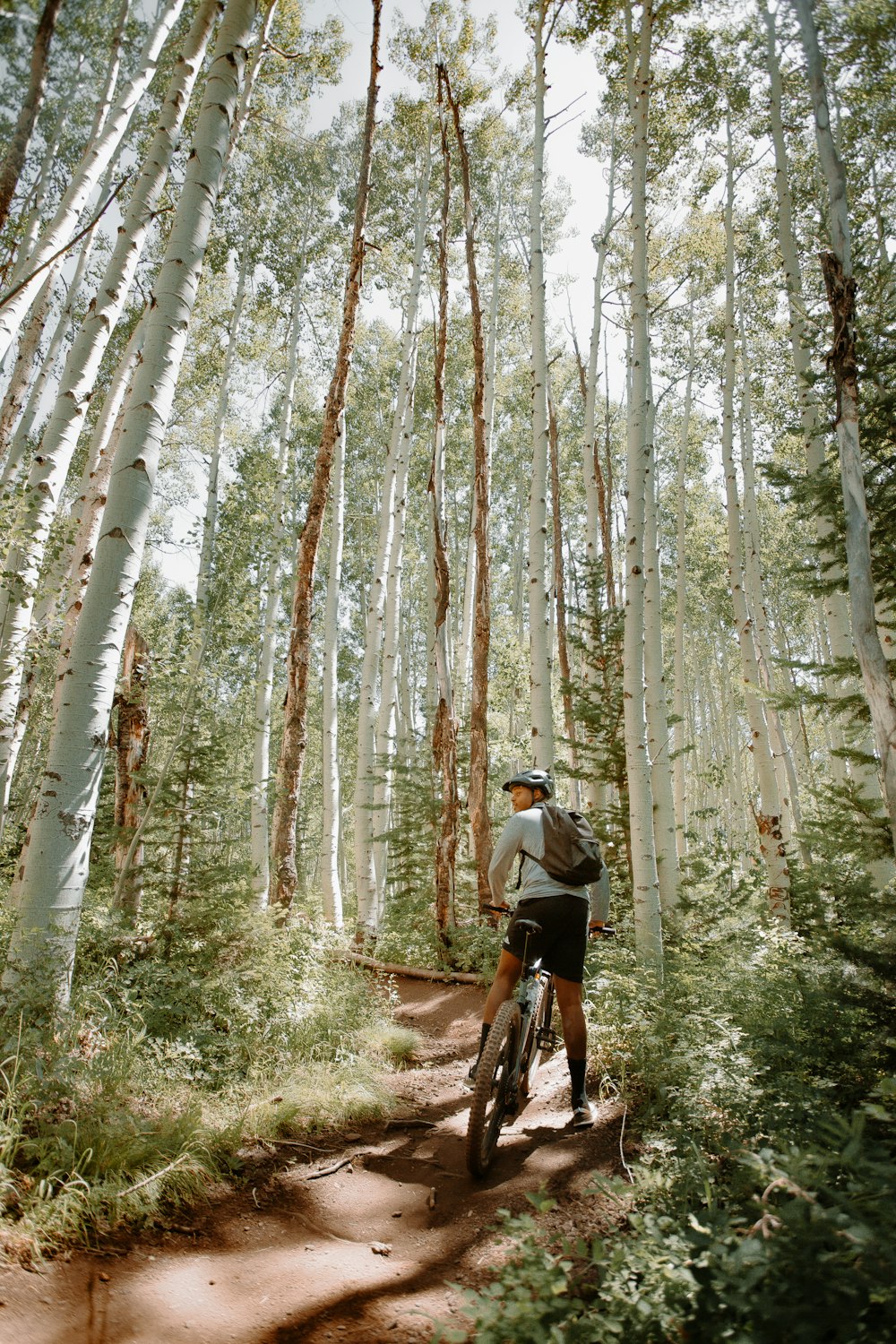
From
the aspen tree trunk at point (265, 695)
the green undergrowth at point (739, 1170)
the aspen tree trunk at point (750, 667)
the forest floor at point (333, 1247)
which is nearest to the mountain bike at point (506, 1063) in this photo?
the forest floor at point (333, 1247)

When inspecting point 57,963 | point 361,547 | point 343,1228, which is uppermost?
point 361,547

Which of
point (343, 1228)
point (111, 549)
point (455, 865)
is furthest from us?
point (455, 865)

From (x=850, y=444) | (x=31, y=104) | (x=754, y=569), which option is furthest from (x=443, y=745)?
(x=754, y=569)

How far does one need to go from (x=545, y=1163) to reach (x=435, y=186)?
15804mm

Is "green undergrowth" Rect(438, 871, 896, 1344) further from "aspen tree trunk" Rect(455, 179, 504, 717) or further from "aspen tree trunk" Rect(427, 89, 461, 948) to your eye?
"aspen tree trunk" Rect(455, 179, 504, 717)

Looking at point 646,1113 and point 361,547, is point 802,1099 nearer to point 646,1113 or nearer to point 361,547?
point 646,1113

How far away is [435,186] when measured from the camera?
529 inches

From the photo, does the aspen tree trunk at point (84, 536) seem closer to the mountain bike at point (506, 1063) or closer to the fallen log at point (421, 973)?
the fallen log at point (421, 973)

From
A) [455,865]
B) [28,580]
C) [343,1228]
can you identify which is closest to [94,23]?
[28,580]

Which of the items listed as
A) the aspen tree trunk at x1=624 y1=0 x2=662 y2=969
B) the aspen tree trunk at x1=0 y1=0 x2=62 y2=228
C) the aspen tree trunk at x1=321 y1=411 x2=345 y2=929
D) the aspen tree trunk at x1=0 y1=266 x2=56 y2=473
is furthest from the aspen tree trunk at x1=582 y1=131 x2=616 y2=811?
the aspen tree trunk at x1=0 y1=0 x2=62 y2=228

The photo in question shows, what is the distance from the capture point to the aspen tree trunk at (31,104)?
143 inches

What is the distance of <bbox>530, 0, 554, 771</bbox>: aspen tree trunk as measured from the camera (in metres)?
7.42

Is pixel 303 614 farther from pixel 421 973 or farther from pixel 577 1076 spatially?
pixel 577 1076

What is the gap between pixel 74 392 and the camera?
642 centimetres
